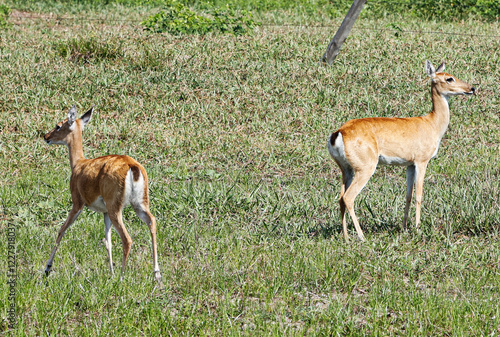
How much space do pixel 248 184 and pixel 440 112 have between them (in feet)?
8.29

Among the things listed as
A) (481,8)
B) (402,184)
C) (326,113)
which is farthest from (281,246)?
(481,8)

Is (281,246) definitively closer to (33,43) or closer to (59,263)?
(59,263)

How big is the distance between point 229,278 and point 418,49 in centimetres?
1015

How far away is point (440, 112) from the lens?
7.54 meters

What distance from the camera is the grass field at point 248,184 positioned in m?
4.70

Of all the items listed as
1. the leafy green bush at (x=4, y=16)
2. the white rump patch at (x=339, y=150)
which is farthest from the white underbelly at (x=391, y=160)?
the leafy green bush at (x=4, y=16)

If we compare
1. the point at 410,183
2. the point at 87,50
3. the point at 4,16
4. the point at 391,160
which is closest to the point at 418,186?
the point at 410,183

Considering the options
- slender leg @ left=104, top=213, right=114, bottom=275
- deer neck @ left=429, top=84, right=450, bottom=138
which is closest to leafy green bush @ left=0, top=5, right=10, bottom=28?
slender leg @ left=104, top=213, right=114, bottom=275

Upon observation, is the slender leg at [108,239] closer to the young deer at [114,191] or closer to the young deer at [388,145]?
the young deer at [114,191]

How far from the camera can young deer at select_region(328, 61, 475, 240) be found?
6.57m

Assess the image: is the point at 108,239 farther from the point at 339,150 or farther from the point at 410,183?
the point at 410,183

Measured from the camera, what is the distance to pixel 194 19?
15.0m

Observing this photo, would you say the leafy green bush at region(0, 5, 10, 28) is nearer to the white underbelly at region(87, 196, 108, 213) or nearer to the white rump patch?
the white underbelly at region(87, 196, 108, 213)

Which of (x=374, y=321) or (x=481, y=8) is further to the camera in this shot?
(x=481, y=8)
